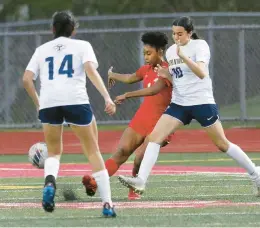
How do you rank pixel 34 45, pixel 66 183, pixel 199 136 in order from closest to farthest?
1. pixel 66 183
2. pixel 199 136
3. pixel 34 45

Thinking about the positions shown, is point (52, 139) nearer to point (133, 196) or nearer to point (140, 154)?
point (133, 196)

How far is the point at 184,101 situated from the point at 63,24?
215 cm

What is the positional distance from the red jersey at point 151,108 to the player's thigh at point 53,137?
6.92 feet

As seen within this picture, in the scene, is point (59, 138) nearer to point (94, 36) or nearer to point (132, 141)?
point (132, 141)

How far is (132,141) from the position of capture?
45.7 ft

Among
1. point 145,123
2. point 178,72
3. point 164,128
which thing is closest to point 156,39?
point 178,72

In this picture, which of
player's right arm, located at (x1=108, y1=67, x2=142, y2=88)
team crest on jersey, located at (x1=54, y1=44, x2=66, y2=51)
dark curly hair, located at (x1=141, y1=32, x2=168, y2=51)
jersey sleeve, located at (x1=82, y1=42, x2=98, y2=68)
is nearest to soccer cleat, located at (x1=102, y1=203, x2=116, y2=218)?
jersey sleeve, located at (x1=82, y1=42, x2=98, y2=68)

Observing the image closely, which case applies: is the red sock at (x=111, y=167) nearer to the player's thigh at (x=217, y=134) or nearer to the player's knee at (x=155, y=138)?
the player's knee at (x=155, y=138)

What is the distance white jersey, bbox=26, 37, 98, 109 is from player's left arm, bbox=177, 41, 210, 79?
144 cm

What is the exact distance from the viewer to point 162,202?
13070mm

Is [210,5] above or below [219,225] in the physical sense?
below

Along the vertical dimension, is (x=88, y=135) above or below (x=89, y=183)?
above

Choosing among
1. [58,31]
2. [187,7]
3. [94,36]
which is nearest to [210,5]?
[187,7]

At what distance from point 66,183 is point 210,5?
2276cm
